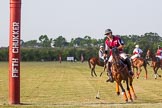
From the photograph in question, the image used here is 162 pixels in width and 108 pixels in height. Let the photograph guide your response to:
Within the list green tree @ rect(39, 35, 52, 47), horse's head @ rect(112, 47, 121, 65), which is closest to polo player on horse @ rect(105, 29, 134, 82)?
horse's head @ rect(112, 47, 121, 65)

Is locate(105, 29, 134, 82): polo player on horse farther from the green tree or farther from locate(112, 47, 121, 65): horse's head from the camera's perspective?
the green tree

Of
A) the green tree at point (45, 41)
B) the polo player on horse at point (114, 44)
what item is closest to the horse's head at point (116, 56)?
the polo player on horse at point (114, 44)

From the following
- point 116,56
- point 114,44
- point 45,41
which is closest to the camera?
point 116,56

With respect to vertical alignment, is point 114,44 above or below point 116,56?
above

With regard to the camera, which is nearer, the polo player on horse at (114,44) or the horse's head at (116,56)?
the horse's head at (116,56)

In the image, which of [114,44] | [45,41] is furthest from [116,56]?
[45,41]

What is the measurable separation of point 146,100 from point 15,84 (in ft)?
19.1

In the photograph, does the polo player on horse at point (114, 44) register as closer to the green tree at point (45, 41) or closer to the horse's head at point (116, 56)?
the horse's head at point (116, 56)

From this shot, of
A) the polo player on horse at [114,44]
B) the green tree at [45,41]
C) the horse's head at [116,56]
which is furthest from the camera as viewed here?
the green tree at [45,41]

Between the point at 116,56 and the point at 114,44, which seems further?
the point at 114,44

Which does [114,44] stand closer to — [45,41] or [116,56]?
[116,56]

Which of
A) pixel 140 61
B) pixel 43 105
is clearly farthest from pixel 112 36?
pixel 140 61

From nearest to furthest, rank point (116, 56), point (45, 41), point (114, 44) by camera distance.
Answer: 1. point (116, 56)
2. point (114, 44)
3. point (45, 41)

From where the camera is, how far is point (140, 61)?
43.2 meters
